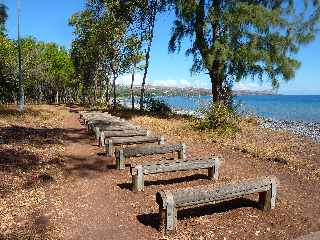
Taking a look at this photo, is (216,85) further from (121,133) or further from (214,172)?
(214,172)

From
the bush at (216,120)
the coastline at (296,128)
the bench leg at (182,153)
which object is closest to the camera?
the bench leg at (182,153)

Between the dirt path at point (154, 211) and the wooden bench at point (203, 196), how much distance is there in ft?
0.93

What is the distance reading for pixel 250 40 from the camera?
84.9 feet

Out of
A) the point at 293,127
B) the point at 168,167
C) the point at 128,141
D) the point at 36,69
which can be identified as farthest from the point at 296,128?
the point at 36,69

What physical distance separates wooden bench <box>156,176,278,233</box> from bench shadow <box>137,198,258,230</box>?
0.37 meters

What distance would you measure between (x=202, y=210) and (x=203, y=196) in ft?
3.48

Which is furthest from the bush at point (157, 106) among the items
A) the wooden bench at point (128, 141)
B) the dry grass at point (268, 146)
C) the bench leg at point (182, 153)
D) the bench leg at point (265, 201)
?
the bench leg at point (265, 201)

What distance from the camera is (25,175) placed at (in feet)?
38.5

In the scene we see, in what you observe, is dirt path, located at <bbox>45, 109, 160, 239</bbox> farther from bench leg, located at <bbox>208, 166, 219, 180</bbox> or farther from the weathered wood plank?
bench leg, located at <bbox>208, 166, 219, 180</bbox>

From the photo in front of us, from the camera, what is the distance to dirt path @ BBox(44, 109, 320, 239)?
323 inches

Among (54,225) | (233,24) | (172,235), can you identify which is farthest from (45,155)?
(233,24)

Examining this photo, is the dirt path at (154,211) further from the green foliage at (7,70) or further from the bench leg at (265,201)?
the green foliage at (7,70)

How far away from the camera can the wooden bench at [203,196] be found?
26.4ft

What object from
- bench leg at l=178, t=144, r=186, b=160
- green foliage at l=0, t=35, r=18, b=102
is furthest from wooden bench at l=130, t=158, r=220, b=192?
green foliage at l=0, t=35, r=18, b=102
